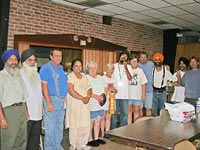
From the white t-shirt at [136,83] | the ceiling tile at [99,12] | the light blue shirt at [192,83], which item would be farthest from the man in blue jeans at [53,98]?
the ceiling tile at [99,12]

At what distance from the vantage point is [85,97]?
156 inches

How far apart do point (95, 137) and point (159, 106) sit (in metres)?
1.81

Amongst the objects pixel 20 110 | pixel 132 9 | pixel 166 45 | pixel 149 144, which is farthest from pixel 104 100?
pixel 166 45

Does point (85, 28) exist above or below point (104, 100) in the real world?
above

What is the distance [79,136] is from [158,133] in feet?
5.90

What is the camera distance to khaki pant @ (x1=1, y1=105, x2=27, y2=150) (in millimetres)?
3035

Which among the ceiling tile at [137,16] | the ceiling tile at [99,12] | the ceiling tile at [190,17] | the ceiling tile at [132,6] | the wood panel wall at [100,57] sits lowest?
the wood panel wall at [100,57]

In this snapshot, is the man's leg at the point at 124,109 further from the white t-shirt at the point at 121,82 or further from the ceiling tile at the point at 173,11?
the ceiling tile at the point at 173,11

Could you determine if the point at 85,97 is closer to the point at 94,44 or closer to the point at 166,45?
the point at 94,44

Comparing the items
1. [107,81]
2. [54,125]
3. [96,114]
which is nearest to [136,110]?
[107,81]

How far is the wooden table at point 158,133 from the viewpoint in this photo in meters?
2.25

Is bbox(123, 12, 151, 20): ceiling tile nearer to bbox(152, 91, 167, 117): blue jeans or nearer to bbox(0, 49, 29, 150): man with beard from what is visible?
bbox(152, 91, 167, 117): blue jeans

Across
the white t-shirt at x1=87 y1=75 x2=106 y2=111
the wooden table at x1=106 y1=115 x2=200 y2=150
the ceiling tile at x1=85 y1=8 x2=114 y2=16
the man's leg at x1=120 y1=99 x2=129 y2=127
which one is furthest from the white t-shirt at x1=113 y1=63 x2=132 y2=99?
the ceiling tile at x1=85 y1=8 x2=114 y2=16

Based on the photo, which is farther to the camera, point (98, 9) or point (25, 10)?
point (98, 9)
